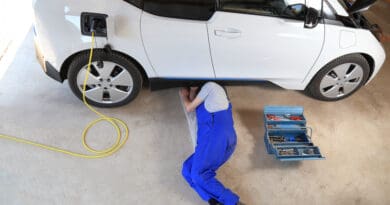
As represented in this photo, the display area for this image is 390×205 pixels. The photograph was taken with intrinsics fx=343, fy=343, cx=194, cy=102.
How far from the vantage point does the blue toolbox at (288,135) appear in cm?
247

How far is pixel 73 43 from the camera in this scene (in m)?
2.26

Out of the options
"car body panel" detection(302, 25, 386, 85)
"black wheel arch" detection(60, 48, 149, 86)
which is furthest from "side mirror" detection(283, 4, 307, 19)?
"black wheel arch" detection(60, 48, 149, 86)

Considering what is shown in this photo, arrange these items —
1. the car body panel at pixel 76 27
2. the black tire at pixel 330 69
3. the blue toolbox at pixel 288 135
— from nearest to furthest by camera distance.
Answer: the car body panel at pixel 76 27, the blue toolbox at pixel 288 135, the black tire at pixel 330 69

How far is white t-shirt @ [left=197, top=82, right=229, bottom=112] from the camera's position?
2.36 m

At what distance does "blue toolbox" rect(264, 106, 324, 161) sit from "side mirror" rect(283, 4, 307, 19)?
717 millimetres

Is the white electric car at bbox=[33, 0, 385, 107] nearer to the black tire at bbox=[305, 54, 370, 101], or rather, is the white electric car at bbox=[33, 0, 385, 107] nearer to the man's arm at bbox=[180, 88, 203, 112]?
the black tire at bbox=[305, 54, 370, 101]

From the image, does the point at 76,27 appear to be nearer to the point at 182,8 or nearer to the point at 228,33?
the point at 182,8

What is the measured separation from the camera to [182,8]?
2203mm

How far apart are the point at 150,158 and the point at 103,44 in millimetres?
845

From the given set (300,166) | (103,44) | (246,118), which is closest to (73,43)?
(103,44)

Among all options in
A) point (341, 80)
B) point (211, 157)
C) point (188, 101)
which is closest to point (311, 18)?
point (341, 80)

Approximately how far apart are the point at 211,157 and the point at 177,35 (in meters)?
0.84

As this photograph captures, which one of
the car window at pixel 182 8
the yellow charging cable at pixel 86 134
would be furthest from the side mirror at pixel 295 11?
the yellow charging cable at pixel 86 134

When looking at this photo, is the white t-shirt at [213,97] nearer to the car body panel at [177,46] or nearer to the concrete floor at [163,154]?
the car body panel at [177,46]
